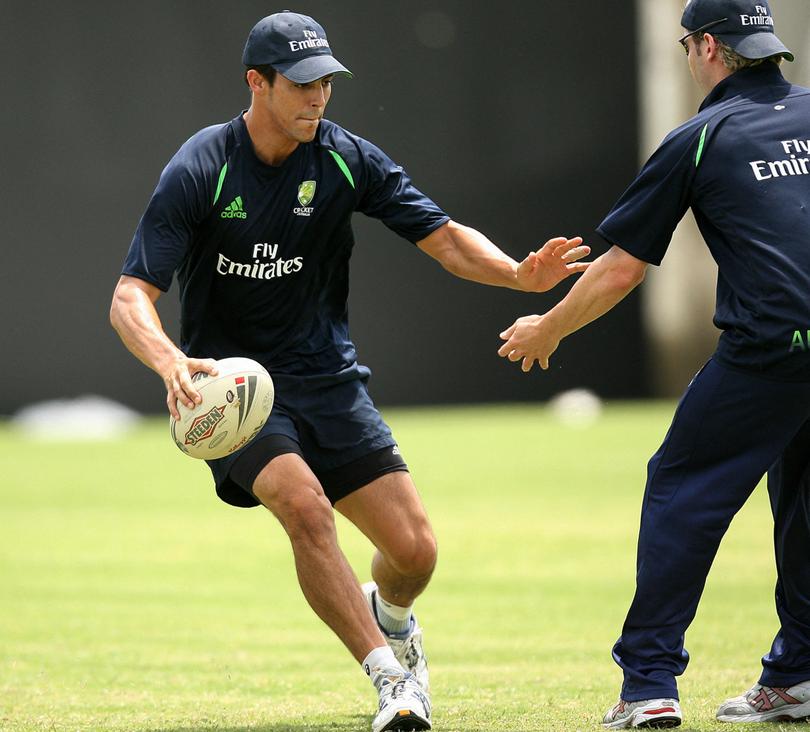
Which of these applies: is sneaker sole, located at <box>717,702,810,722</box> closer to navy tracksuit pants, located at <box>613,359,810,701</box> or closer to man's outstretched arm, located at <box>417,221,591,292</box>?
navy tracksuit pants, located at <box>613,359,810,701</box>

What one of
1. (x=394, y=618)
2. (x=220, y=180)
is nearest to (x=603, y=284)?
(x=220, y=180)

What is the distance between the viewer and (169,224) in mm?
5105

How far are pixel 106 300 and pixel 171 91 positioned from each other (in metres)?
2.94

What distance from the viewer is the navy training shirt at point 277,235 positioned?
5.30m

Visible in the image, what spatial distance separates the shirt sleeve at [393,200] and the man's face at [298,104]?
14.0 inches

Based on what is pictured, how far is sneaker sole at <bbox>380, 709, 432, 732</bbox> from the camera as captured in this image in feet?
15.4

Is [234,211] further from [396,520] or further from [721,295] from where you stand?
[721,295]

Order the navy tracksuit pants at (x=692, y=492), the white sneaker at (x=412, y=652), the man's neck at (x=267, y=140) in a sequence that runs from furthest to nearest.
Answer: the white sneaker at (x=412, y=652)
the man's neck at (x=267, y=140)
the navy tracksuit pants at (x=692, y=492)

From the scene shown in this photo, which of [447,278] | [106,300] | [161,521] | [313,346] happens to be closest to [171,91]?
[106,300]

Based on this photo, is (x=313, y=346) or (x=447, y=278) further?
(x=447, y=278)

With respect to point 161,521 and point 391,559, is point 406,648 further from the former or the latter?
point 161,521

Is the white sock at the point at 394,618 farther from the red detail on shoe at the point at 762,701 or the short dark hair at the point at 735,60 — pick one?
the short dark hair at the point at 735,60

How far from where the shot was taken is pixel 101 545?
10.5m

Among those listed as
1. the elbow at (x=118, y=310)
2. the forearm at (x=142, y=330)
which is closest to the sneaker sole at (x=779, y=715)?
the forearm at (x=142, y=330)
